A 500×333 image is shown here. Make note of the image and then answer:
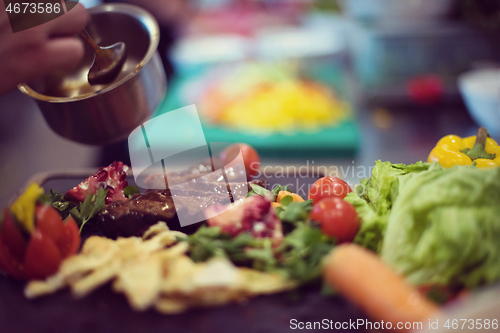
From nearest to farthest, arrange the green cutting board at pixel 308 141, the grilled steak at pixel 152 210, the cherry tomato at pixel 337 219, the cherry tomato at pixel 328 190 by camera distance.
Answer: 1. the cherry tomato at pixel 337 219
2. the grilled steak at pixel 152 210
3. the cherry tomato at pixel 328 190
4. the green cutting board at pixel 308 141

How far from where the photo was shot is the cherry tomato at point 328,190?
4.79 ft

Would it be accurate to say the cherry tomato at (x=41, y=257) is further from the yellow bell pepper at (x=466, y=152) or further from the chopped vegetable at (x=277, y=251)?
the yellow bell pepper at (x=466, y=152)

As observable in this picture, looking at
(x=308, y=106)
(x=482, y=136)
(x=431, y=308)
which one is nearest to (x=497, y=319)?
(x=431, y=308)

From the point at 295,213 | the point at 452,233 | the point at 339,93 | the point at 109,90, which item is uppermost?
the point at 109,90

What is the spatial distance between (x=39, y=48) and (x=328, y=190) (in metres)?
1.31

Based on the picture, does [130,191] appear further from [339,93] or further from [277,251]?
[339,93]

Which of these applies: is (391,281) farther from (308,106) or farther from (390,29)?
(390,29)

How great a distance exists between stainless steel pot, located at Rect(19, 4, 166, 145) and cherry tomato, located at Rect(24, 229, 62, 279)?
624mm

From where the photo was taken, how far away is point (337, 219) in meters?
1.18

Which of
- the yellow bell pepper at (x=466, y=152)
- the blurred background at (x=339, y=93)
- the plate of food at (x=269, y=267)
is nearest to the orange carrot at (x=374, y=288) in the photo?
the plate of food at (x=269, y=267)

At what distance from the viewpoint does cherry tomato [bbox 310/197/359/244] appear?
1.18 metres

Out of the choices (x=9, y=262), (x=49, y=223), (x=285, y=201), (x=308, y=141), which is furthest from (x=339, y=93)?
(x=9, y=262)

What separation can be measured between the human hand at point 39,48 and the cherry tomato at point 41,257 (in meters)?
0.75

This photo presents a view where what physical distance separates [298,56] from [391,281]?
274 centimetres
